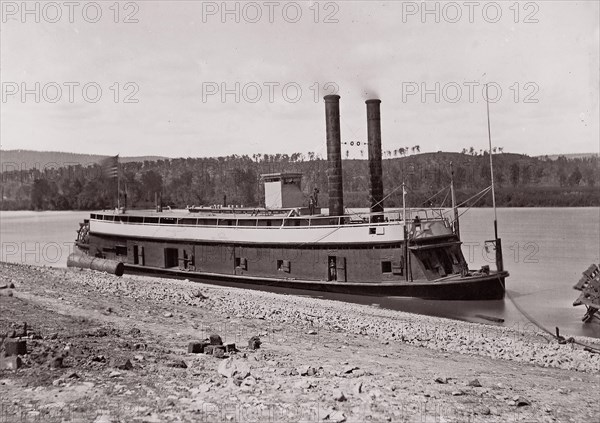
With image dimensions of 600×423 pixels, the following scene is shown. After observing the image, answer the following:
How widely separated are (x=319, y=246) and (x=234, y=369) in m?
13.8

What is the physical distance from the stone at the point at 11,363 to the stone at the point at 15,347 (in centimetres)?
44

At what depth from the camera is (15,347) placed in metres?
8.21

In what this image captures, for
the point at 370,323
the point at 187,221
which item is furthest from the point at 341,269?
the point at 187,221

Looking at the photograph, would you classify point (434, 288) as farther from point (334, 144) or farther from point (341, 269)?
point (334, 144)

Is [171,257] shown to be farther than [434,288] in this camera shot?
Yes

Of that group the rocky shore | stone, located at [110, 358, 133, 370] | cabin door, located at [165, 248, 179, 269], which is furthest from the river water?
stone, located at [110, 358, 133, 370]

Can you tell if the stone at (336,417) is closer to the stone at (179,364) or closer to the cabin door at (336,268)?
the stone at (179,364)

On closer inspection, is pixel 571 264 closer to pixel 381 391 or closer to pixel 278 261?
pixel 278 261

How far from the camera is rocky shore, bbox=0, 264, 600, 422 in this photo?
646 centimetres

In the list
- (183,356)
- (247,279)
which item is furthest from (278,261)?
(183,356)

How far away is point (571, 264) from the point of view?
31.3 meters

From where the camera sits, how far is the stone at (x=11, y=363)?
7.63 m

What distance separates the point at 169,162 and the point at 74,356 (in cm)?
16750

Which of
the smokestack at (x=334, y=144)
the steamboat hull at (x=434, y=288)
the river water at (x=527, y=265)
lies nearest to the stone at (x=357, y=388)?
the river water at (x=527, y=265)
